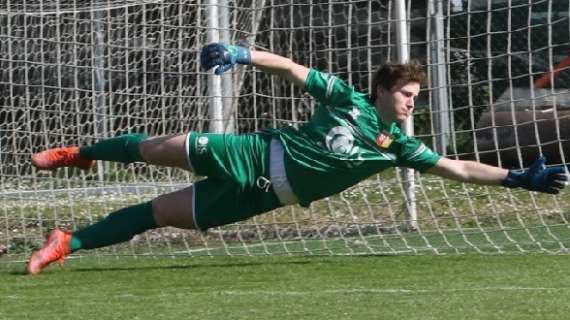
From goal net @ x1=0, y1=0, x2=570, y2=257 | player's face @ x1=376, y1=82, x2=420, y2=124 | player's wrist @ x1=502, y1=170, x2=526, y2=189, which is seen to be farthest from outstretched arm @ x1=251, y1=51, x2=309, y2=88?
goal net @ x1=0, y1=0, x2=570, y2=257

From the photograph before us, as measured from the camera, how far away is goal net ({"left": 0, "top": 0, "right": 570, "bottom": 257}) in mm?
10094

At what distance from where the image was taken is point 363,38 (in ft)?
34.3

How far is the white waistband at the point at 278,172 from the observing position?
27.0 ft

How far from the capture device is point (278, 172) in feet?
27.0

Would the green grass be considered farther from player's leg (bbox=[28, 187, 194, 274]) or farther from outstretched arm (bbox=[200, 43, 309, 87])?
outstretched arm (bbox=[200, 43, 309, 87])

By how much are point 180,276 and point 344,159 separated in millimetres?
1215

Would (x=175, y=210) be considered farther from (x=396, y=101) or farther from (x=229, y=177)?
(x=396, y=101)

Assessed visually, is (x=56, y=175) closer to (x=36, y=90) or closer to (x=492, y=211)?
(x=36, y=90)

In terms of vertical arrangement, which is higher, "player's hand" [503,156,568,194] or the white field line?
"player's hand" [503,156,568,194]

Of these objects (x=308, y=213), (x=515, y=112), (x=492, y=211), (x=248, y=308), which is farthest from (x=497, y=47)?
(x=248, y=308)

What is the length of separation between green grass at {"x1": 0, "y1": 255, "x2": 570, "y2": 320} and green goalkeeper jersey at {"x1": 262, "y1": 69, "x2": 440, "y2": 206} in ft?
1.94

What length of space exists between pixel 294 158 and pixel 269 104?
2445 mm

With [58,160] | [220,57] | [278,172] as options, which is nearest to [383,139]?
[278,172]

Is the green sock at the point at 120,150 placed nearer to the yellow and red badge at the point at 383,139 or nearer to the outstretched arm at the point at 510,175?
the yellow and red badge at the point at 383,139
